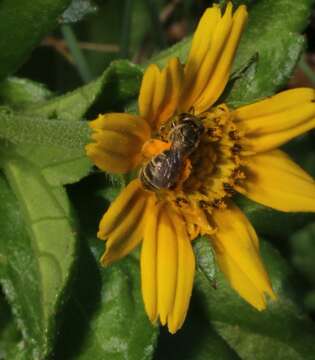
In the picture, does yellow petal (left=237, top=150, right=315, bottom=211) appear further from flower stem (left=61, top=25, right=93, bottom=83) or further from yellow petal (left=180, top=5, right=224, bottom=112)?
flower stem (left=61, top=25, right=93, bottom=83)

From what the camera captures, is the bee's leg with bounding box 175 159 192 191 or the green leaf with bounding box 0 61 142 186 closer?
the bee's leg with bounding box 175 159 192 191

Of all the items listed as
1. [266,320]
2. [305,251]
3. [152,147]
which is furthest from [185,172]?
[305,251]

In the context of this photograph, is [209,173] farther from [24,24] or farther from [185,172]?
[24,24]

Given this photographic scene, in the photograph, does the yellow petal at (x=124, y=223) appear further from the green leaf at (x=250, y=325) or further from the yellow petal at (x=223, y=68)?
the green leaf at (x=250, y=325)

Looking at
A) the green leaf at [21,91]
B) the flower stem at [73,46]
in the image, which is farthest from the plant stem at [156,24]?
the green leaf at [21,91]

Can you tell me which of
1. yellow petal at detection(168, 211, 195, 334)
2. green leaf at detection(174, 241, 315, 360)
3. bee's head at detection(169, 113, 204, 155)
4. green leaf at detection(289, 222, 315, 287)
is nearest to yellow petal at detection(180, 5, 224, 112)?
bee's head at detection(169, 113, 204, 155)

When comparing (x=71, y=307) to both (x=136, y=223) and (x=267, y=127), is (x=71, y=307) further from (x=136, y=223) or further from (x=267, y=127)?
(x=267, y=127)
